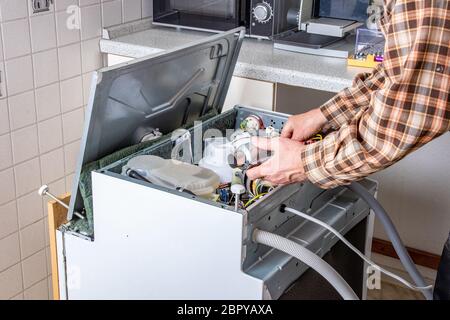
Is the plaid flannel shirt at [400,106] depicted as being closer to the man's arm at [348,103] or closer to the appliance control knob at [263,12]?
the man's arm at [348,103]

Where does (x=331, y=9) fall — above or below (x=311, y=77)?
above

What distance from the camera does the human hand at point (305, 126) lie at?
147 centimetres

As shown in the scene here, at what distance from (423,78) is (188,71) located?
0.61 m

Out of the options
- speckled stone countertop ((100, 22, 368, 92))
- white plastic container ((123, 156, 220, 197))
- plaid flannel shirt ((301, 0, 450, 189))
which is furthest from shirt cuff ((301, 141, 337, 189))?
speckled stone countertop ((100, 22, 368, 92))

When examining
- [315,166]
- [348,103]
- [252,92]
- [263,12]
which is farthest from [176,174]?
[263,12]

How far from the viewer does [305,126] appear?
58.1 inches

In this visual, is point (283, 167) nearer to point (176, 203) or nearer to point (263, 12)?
point (176, 203)

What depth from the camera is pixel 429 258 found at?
2.29 m

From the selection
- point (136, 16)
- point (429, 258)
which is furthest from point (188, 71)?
point (429, 258)

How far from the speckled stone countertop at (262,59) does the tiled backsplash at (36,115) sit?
0.09 m

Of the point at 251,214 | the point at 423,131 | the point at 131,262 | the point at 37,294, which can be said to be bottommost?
the point at 37,294

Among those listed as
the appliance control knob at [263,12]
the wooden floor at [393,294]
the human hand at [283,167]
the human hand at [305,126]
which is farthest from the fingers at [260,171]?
the wooden floor at [393,294]

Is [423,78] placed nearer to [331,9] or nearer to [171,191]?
[171,191]

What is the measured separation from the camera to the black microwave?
2.11 meters
